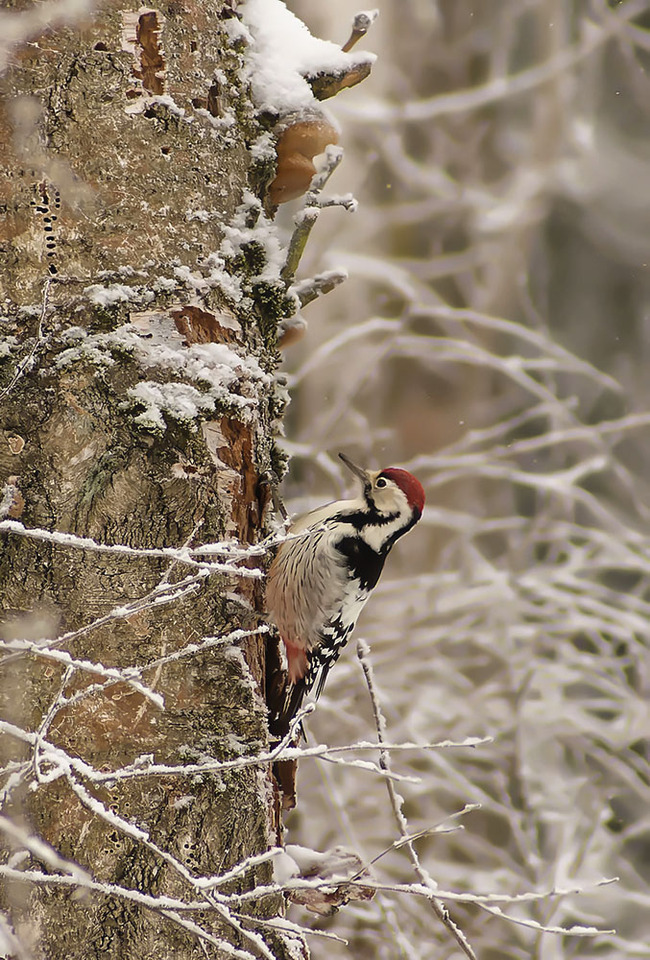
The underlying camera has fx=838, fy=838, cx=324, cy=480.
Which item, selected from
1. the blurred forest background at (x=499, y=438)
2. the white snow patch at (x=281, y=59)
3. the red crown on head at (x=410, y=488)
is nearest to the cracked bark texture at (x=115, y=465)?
the white snow patch at (x=281, y=59)

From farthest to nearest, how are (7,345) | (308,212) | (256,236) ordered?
(308,212)
(256,236)
(7,345)

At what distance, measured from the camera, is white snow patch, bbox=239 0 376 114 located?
1292mm

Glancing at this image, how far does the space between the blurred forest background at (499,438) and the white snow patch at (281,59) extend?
2.71m

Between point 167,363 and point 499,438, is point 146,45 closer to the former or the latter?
point 167,363

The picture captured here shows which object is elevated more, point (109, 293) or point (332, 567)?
point (109, 293)

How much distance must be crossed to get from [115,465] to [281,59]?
71 cm

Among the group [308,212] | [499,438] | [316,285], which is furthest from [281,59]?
[499,438]

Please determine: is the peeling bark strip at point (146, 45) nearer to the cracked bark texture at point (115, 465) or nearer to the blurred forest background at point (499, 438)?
the cracked bark texture at point (115, 465)

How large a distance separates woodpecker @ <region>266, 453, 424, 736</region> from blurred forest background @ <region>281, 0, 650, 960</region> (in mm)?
1753

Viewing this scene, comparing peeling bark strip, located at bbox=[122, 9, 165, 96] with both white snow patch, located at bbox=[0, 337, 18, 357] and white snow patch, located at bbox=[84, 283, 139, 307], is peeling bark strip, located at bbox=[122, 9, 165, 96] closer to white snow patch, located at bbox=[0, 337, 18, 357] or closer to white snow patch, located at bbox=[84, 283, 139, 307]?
white snow patch, located at bbox=[84, 283, 139, 307]

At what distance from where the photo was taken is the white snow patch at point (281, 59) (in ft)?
4.24

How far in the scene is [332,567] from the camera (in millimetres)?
1859

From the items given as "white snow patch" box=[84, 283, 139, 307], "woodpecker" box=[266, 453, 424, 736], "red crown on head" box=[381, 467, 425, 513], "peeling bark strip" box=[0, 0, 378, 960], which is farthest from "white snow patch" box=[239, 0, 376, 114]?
"red crown on head" box=[381, 467, 425, 513]

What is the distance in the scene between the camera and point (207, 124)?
1.19 meters
